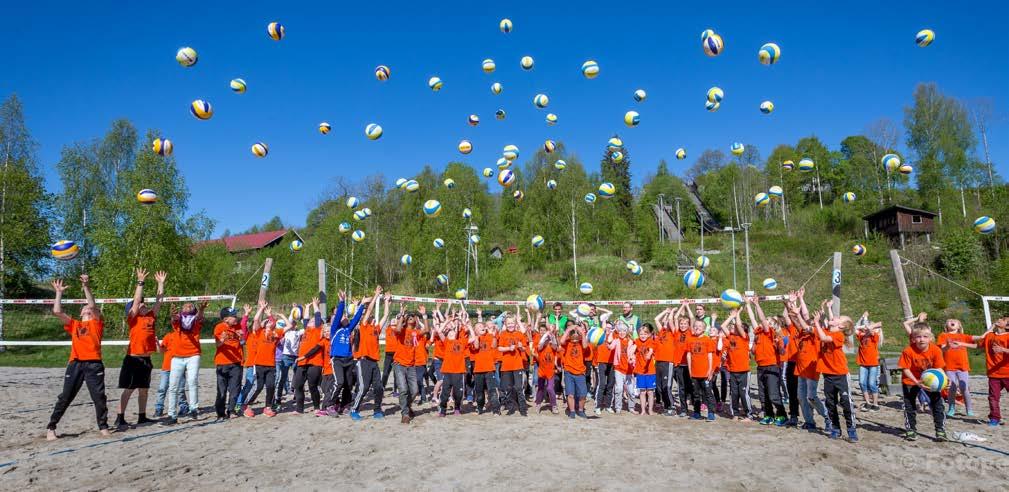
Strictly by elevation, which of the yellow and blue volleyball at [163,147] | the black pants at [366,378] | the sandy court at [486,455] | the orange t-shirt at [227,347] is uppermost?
the yellow and blue volleyball at [163,147]

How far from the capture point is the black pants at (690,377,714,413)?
915 centimetres

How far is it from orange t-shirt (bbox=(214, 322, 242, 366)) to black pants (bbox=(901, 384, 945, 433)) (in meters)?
10.1

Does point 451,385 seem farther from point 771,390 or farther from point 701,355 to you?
point 771,390

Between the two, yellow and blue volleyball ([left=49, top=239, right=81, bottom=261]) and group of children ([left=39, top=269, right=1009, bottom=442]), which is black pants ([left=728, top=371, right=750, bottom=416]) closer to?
group of children ([left=39, top=269, right=1009, bottom=442])

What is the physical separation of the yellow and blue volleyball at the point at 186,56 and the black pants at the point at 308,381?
24.0 feet

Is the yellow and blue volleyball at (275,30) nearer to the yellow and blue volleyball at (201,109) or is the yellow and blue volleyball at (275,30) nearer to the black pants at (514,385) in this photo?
the yellow and blue volleyball at (201,109)

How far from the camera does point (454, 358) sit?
931cm

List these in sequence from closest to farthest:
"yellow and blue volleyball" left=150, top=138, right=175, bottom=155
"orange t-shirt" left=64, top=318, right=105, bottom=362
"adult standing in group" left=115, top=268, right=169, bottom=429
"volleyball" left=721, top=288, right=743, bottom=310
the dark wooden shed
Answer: "orange t-shirt" left=64, top=318, right=105, bottom=362, "adult standing in group" left=115, top=268, right=169, bottom=429, "volleyball" left=721, top=288, right=743, bottom=310, "yellow and blue volleyball" left=150, top=138, right=175, bottom=155, the dark wooden shed

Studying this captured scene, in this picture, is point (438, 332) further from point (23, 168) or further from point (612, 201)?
point (612, 201)

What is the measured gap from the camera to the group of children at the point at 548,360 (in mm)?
7621

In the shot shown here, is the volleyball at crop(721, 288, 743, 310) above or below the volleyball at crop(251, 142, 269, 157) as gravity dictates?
below

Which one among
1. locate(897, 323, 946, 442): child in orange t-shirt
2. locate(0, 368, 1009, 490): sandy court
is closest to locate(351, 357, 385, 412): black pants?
locate(0, 368, 1009, 490): sandy court

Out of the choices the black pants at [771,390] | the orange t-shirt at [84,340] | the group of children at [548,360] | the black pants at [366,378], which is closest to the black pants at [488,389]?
the group of children at [548,360]

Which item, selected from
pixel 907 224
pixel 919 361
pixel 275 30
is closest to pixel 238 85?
pixel 275 30
